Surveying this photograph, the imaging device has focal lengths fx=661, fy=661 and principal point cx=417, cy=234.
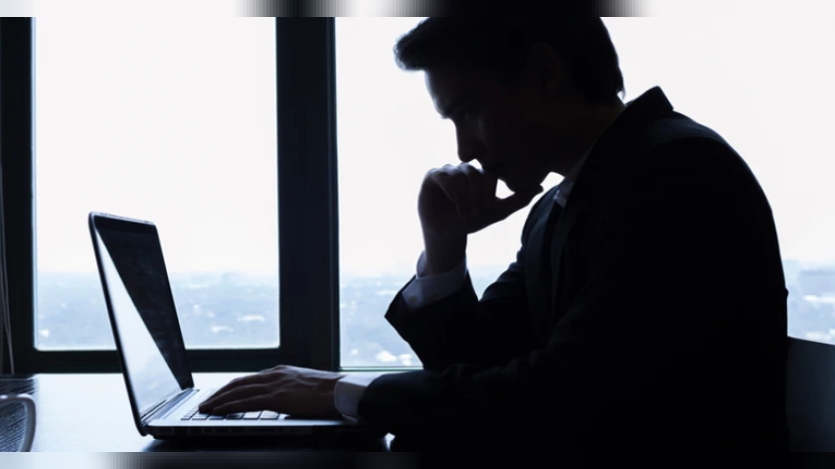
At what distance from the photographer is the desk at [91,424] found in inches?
31.7

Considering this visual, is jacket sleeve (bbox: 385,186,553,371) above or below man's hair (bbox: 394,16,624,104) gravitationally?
below

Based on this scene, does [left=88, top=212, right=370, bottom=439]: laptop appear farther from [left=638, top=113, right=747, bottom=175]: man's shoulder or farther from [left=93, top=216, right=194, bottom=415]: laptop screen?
[left=638, top=113, right=747, bottom=175]: man's shoulder

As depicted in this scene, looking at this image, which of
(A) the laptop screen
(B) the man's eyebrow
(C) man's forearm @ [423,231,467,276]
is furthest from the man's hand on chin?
Answer: (B) the man's eyebrow

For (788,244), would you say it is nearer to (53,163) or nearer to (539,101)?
(539,101)

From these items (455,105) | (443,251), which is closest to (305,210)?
(443,251)

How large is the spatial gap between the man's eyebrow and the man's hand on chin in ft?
1.58

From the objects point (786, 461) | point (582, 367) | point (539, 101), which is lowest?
point (786, 461)

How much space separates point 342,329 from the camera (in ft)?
6.72

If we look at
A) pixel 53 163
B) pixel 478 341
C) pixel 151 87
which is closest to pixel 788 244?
pixel 478 341

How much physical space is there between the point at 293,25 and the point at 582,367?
1580 mm

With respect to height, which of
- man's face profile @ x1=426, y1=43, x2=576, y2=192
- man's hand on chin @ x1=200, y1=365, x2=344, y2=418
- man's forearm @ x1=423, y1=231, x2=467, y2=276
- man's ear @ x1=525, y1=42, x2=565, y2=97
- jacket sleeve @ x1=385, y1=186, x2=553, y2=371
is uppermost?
man's ear @ x1=525, y1=42, x2=565, y2=97

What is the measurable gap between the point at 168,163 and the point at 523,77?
1.40 m

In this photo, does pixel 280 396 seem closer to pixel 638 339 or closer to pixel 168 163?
pixel 638 339

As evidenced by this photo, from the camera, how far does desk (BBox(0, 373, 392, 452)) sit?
2.64 feet
